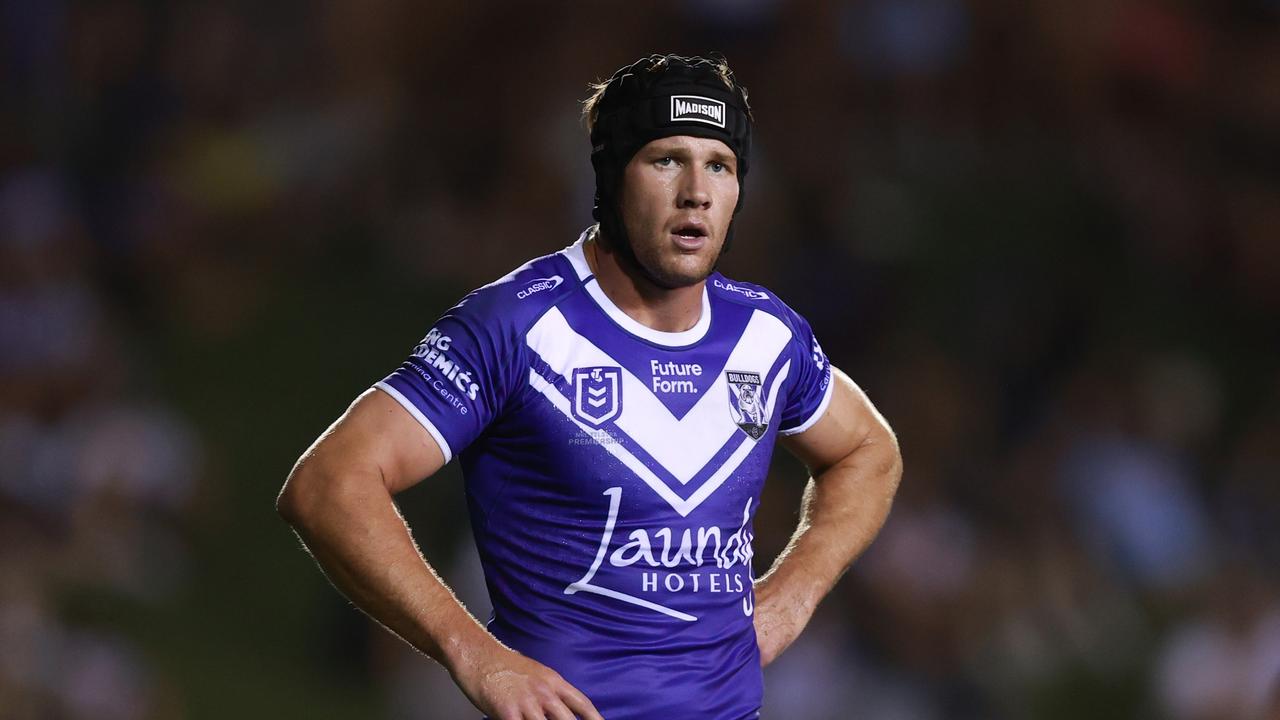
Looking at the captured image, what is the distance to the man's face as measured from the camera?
4.09 metres

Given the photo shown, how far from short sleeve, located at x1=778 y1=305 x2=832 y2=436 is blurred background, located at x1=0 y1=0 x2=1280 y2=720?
423 centimetres

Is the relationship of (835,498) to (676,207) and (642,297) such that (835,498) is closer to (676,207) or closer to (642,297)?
(642,297)

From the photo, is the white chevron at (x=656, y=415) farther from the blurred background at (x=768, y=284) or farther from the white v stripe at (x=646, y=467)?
the blurred background at (x=768, y=284)

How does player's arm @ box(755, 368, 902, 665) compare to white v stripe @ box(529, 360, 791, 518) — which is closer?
white v stripe @ box(529, 360, 791, 518)

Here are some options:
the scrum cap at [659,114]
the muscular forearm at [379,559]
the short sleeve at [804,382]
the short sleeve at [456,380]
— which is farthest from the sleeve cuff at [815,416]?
the muscular forearm at [379,559]

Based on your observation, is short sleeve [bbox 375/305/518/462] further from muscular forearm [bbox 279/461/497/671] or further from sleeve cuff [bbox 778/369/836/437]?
sleeve cuff [bbox 778/369/836/437]

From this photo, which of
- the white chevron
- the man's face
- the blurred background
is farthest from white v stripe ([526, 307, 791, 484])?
the blurred background

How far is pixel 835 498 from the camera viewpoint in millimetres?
4875

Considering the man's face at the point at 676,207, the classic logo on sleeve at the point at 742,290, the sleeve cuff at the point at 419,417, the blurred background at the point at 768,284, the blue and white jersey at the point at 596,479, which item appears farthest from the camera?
the blurred background at the point at 768,284

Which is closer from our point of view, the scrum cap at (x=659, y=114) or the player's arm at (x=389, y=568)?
the player's arm at (x=389, y=568)

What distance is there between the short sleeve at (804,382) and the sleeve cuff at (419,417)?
40.3 inches

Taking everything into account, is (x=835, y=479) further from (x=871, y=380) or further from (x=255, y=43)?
(x=255, y=43)

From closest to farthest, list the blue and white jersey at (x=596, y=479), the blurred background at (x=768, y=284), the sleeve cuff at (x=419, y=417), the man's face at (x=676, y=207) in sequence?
1. the sleeve cuff at (x=419, y=417)
2. the blue and white jersey at (x=596, y=479)
3. the man's face at (x=676, y=207)
4. the blurred background at (x=768, y=284)

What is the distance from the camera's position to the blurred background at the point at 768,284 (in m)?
9.46
